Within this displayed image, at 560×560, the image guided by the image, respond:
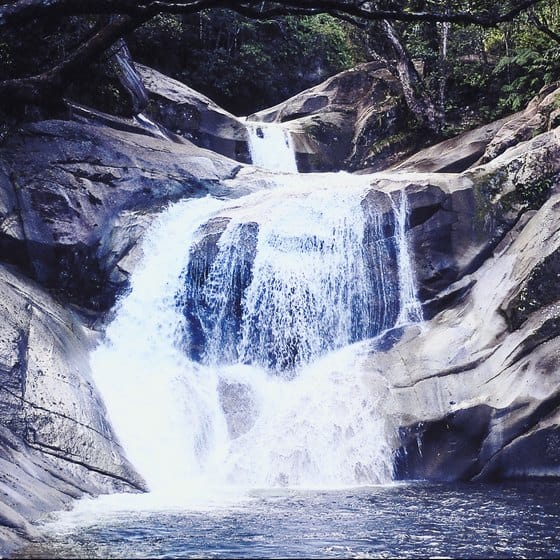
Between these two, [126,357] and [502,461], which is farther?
[126,357]

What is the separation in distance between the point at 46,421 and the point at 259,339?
4773 millimetres

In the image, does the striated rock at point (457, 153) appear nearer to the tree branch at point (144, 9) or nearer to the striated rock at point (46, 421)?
the tree branch at point (144, 9)

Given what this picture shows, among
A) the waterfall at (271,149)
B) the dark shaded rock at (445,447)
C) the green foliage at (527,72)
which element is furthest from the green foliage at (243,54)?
the dark shaded rock at (445,447)

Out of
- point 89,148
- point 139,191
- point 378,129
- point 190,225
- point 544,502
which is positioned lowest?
point 544,502

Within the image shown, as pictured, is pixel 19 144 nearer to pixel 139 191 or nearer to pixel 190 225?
pixel 139 191

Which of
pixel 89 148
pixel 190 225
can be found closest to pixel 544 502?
pixel 190 225

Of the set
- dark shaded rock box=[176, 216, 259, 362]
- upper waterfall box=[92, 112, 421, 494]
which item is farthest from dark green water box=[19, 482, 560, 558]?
dark shaded rock box=[176, 216, 259, 362]

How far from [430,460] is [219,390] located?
13.0 feet

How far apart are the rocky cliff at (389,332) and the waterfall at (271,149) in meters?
4.49

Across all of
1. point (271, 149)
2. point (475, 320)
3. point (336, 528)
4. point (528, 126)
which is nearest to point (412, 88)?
point (271, 149)

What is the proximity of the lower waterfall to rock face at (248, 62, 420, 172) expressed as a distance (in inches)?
286

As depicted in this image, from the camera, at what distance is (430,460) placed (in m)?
10.9

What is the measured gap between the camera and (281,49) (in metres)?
32.1

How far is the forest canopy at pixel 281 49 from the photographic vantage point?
812 centimetres
